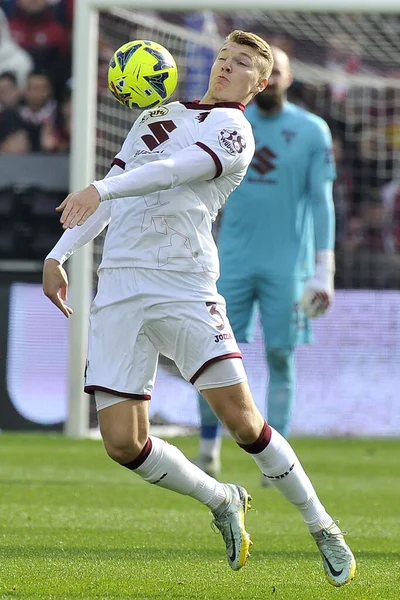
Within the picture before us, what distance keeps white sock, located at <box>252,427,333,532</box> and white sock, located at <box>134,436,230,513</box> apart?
0.23 meters

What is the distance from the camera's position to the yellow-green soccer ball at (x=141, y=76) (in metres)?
4.83

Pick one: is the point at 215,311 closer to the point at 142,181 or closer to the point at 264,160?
the point at 142,181

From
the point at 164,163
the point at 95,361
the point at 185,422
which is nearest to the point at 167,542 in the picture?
the point at 95,361

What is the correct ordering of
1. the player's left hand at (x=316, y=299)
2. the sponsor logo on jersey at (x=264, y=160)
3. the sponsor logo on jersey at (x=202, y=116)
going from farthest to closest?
the sponsor logo on jersey at (x=264, y=160) → the player's left hand at (x=316, y=299) → the sponsor logo on jersey at (x=202, y=116)

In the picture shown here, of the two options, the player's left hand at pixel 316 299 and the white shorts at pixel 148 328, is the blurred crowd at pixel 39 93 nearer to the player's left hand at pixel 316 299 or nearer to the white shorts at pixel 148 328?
the player's left hand at pixel 316 299

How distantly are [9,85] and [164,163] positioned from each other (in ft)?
29.9

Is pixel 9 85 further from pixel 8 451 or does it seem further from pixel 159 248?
pixel 159 248

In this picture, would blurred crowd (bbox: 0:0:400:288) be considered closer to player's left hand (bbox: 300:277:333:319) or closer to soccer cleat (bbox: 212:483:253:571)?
player's left hand (bbox: 300:277:333:319)

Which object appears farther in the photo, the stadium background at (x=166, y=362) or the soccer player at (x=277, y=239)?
the stadium background at (x=166, y=362)

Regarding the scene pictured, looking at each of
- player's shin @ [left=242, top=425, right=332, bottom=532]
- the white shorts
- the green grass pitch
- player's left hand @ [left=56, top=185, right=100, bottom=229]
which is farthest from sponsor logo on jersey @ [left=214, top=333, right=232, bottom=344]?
the green grass pitch

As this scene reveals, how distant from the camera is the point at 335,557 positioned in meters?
4.46

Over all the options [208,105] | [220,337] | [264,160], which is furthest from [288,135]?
[220,337]

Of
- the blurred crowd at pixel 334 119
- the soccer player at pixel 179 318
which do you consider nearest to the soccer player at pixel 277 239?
the soccer player at pixel 179 318

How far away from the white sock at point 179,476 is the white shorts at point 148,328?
0.23 meters
